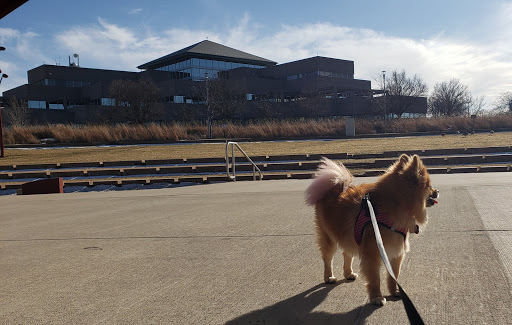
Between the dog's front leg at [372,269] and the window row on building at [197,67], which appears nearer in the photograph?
the dog's front leg at [372,269]

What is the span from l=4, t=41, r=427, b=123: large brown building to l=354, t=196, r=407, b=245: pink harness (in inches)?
2195

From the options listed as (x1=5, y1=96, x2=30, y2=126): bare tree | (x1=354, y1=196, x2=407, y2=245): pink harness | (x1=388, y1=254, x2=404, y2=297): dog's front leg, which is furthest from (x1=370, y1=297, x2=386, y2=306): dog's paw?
(x1=5, y1=96, x2=30, y2=126): bare tree

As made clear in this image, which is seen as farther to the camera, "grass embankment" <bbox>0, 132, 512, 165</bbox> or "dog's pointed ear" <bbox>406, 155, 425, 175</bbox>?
"grass embankment" <bbox>0, 132, 512, 165</bbox>

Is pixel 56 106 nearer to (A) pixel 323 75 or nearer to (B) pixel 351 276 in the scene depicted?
(A) pixel 323 75

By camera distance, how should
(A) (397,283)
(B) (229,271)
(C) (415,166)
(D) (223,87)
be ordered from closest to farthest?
1. (A) (397,283)
2. (C) (415,166)
3. (B) (229,271)
4. (D) (223,87)

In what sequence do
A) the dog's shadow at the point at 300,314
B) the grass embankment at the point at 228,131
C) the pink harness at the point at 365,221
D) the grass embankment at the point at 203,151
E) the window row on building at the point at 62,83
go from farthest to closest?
1. the window row on building at the point at 62,83
2. the grass embankment at the point at 228,131
3. the grass embankment at the point at 203,151
4. the pink harness at the point at 365,221
5. the dog's shadow at the point at 300,314

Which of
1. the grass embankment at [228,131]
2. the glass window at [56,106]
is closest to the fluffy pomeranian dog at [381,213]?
the grass embankment at [228,131]

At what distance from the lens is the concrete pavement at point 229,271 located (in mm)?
3217

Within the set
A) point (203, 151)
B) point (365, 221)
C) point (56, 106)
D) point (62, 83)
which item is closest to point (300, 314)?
point (365, 221)

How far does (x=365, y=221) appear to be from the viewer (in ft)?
10.4

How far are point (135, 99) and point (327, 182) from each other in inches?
2075

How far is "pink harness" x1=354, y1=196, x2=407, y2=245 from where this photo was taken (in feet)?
10.3

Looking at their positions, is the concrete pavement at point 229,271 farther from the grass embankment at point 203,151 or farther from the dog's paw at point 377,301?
the grass embankment at point 203,151

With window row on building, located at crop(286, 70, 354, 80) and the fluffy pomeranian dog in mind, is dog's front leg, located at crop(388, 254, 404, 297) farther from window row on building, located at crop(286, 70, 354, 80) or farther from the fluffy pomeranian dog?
window row on building, located at crop(286, 70, 354, 80)
